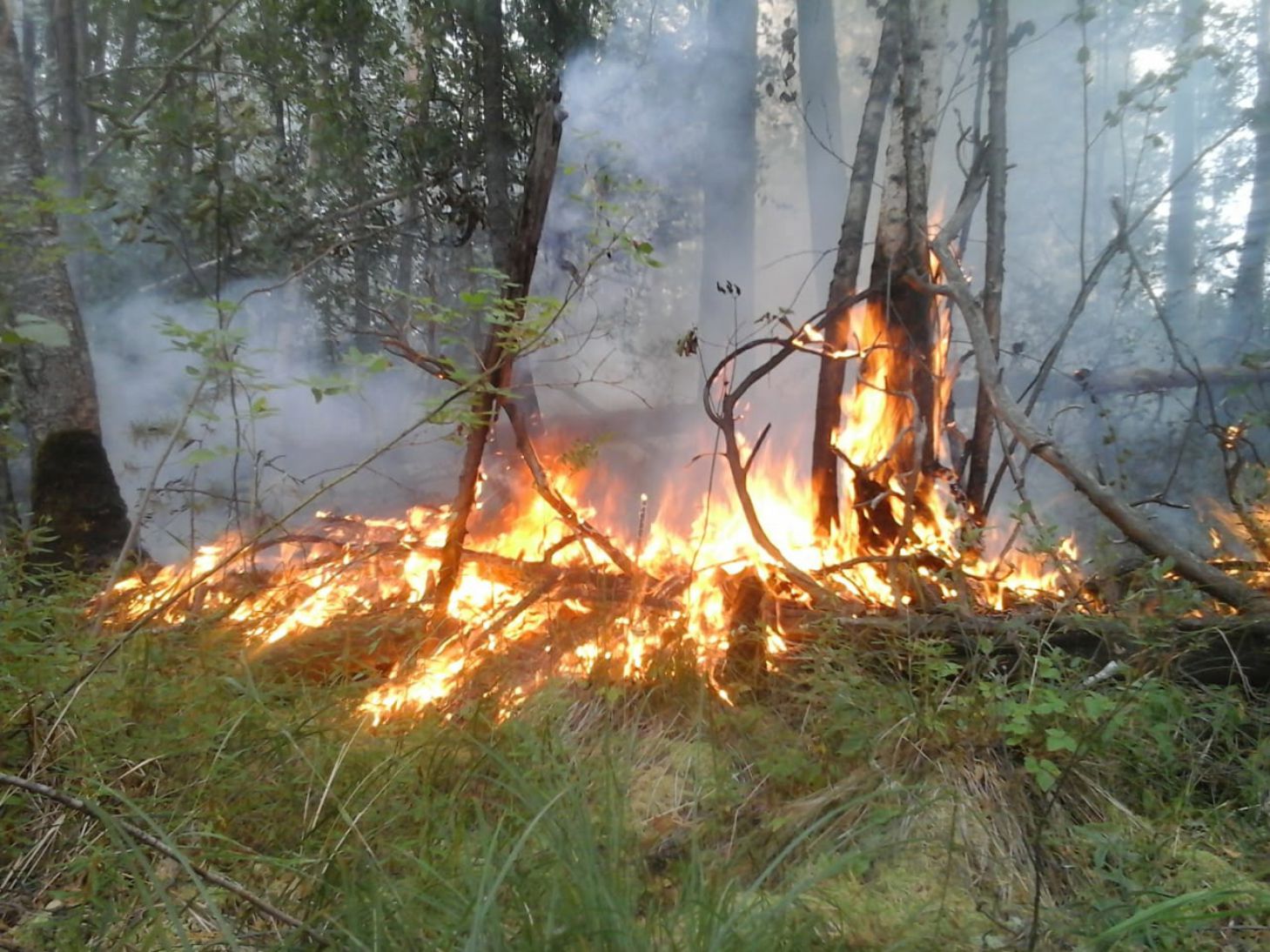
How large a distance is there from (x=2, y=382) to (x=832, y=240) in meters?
6.98

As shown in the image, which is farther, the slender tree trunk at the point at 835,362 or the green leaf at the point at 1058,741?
the slender tree trunk at the point at 835,362

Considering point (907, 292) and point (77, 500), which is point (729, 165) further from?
point (77, 500)

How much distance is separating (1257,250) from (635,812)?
8832mm

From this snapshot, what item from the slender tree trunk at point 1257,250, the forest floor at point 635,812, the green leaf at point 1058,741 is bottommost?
the forest floor at point 635,812

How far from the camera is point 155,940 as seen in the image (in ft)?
5.59

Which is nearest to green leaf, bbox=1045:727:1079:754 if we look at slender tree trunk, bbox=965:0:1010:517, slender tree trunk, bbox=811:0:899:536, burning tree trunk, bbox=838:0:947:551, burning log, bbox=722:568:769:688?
burning log, bbox=722:568:769:688

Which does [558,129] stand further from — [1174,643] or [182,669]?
[1174,643]

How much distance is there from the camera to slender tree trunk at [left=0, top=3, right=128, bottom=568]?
441cm

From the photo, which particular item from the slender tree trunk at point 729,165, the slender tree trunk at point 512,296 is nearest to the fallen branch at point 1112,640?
the slender tree trunk at point 512,296

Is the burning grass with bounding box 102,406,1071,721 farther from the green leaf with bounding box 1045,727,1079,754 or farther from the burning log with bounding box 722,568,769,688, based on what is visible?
the green leaf with bounding box 1045,727,1079,754

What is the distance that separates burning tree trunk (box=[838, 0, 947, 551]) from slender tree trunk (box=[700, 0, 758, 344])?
326cm

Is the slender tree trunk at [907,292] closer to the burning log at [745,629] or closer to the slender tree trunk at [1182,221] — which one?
the burning log at [745,629]

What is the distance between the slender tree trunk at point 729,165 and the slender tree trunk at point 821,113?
54 centimetres

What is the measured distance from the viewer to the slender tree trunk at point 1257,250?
7.66m
